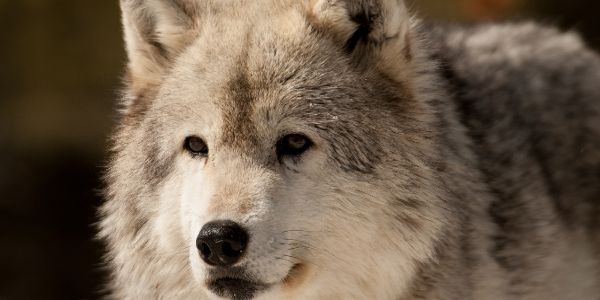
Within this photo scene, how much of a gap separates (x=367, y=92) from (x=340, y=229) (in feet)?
2.31

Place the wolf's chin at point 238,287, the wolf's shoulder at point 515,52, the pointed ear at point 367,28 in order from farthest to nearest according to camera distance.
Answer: the wolf's shoulder at point 515,52, the pointed ear at point 367,28, the wolf's chin at point 238,287

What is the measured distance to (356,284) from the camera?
4910 millimetres

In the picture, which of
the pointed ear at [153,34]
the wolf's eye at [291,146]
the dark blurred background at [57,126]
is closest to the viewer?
the wolf's eye at [291,146]

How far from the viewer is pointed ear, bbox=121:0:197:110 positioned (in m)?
5.26

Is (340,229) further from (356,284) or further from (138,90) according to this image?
(138,90)

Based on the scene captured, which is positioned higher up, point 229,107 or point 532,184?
point 229,107

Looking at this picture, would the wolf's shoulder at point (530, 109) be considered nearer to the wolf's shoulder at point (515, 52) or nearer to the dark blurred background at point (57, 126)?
the wolf's shoulder at point (515, 52)

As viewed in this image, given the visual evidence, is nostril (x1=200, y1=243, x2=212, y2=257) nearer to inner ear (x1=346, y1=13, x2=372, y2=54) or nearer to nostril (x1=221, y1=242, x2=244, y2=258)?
nostril (x1=221, y1=242, x2=244, y2=258)

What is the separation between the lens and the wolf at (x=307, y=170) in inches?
181

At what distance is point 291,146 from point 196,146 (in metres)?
0.48

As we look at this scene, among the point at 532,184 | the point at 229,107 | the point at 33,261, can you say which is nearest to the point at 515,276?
the point at 532,184

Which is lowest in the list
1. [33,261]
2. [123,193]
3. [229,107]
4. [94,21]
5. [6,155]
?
[33,261]

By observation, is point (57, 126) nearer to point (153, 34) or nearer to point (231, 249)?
point (153, 34)

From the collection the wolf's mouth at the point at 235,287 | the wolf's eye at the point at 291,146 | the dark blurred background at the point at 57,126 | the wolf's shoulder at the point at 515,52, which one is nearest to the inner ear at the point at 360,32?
the wolf's eye at the point at 291,146
